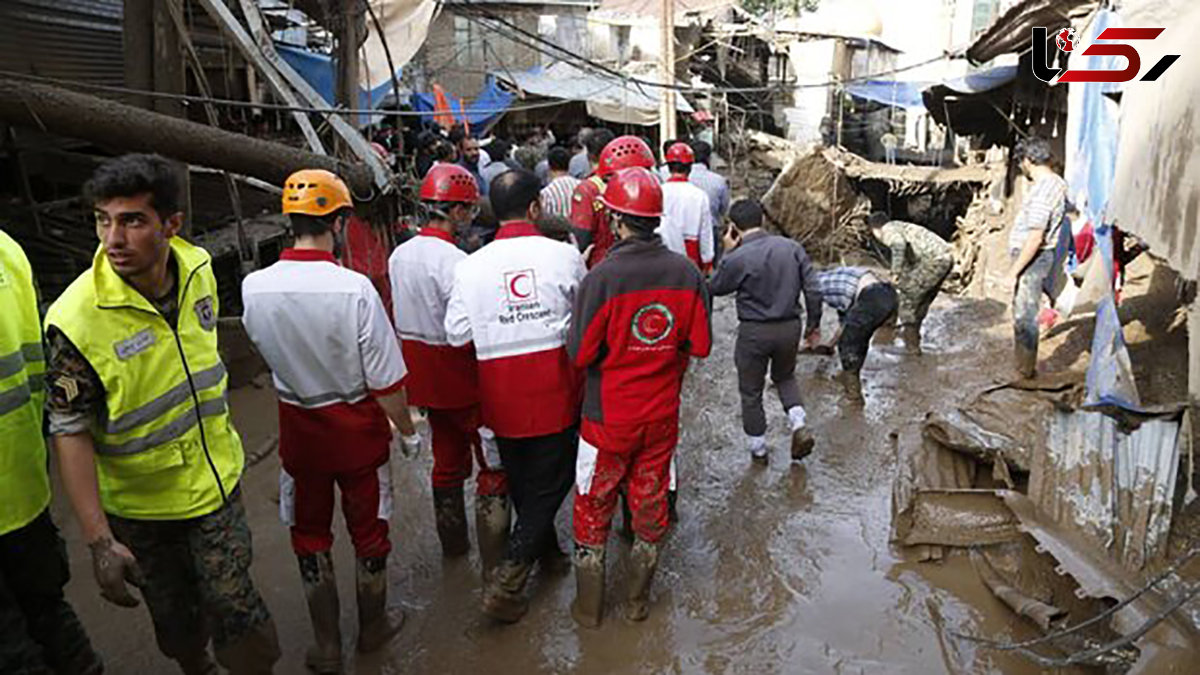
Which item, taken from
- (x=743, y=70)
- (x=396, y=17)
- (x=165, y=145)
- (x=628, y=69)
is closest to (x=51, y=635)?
(x=165, y=145)

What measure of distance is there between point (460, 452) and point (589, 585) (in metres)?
0.91

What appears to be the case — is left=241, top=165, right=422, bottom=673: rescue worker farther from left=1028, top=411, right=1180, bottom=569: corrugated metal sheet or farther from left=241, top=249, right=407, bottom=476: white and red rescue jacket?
left=1028, top=411, right=1180, bottom=569: corrugated metal sheet

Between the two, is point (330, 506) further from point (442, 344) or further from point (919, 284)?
point (919, 284)

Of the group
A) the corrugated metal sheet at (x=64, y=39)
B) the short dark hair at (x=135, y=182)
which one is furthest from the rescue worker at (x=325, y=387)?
the corrugated metal sheet at (x=64, y=39)

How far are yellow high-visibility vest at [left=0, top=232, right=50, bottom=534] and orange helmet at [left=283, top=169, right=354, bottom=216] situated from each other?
841mm

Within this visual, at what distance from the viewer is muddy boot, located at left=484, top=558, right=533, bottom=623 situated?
3512mm

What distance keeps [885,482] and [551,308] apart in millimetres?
2626

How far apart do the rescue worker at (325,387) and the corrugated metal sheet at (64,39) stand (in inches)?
182

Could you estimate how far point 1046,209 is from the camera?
5883 mm

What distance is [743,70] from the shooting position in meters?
23.3

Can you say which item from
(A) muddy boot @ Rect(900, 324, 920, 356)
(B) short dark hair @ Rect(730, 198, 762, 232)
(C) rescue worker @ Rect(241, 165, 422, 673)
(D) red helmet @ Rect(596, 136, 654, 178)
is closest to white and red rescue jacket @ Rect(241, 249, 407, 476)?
(C) rescue worker @ Rect(241, 165, 422, 673)

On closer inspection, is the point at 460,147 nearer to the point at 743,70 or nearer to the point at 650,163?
the point at 650,163

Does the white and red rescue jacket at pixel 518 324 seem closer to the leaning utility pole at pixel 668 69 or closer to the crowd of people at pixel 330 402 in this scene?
the crowd of people at pixel 330 402
